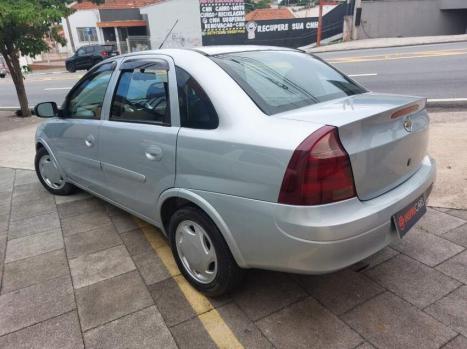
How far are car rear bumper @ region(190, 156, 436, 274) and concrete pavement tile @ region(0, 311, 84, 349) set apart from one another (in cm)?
114

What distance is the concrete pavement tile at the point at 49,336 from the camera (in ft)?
7.96

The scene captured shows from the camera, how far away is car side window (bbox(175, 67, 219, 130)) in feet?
8.12

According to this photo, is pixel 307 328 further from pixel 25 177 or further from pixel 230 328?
pixel 25 177

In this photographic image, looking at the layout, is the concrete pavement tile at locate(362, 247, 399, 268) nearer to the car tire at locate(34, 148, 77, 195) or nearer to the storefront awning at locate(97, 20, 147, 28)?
the car tire at locate(34, 148, 77, 195)

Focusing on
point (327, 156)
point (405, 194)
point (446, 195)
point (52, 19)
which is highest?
point (52, 19)

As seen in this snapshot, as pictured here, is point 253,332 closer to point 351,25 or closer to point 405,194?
point 405,194

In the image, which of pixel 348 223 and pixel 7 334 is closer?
pixel 348 223

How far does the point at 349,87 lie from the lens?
121 inches

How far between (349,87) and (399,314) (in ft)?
5.48

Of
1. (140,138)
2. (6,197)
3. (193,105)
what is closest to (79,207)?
(6,197)

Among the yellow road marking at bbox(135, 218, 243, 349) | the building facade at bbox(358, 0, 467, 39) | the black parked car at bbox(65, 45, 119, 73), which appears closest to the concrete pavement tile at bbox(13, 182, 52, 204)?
the yellow road marking at bbox(135, 218, 243, 349)

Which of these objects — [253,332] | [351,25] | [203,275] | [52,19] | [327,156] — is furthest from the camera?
[351,25]

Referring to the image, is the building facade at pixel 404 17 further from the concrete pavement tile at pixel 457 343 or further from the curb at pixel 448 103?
the concrete pavement tile at pixel 457 343

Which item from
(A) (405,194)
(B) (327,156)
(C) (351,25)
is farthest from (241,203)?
(C) (351,25)
